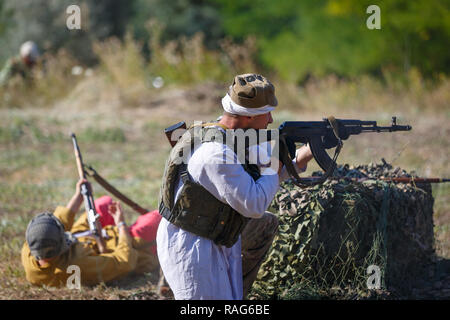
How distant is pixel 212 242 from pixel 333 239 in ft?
4.08

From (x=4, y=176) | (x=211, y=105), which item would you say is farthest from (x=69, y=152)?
(x=211, y=105)

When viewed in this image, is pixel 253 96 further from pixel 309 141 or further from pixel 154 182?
pixel 154 182

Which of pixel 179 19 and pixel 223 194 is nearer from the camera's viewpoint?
pixel 223 194

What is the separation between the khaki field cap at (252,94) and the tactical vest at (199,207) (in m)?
0.21

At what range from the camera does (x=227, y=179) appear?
2979 mm

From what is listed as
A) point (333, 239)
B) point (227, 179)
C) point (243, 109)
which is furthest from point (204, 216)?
point (333, 239)

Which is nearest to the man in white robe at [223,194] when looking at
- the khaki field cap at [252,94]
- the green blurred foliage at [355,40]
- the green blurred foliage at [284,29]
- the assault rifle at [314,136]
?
the khaki field cap at [252,94]

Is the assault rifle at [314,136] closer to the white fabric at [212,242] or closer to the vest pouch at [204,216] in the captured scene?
the white fabric at [212,242]

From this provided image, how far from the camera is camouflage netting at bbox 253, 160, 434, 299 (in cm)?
404

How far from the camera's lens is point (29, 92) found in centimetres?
1530

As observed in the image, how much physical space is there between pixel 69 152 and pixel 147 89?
5249mm

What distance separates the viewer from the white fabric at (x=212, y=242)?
2988mm

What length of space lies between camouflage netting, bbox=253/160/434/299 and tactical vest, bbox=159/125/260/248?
96cm

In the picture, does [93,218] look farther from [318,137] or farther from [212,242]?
[318,137]
